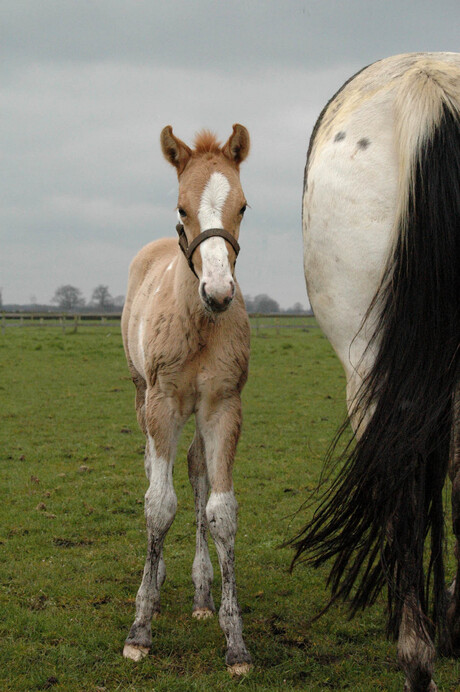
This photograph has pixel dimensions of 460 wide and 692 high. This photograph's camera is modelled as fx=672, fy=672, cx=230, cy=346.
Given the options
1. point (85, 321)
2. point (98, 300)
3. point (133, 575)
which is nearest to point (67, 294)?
point (98, 300)

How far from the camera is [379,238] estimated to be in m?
2.54

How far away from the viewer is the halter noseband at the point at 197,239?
3348 millimetres

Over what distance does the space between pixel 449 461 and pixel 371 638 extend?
1.61m

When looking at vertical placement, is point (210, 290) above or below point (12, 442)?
above

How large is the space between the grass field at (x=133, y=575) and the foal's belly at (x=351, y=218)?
1.83 meters

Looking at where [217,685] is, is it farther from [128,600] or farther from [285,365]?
[285,365]

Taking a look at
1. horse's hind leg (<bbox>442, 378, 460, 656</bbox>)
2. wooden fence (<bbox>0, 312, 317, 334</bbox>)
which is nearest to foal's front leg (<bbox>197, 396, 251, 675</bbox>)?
horse's hind leg (<bbox>442, 378, 460, 656</bbox>)

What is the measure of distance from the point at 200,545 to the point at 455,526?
76.8 inches

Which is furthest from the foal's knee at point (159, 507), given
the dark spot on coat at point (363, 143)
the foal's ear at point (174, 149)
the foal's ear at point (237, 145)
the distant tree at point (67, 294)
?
the distant tree at point (67, 294)

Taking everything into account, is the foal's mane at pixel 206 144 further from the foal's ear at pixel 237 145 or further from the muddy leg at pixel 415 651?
the muddy leg at pixel 415 651

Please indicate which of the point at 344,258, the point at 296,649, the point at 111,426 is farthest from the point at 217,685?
the point at 111,426

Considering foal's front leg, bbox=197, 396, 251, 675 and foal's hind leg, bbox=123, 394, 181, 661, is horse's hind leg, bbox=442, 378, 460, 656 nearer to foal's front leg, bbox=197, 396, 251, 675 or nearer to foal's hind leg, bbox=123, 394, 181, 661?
foal's front leg, bbox=197, 396, 251, 675

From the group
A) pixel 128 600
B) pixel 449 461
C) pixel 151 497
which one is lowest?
pixel 128 600

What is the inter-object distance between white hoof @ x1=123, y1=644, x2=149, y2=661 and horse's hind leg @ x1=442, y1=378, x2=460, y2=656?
60.8 inches
